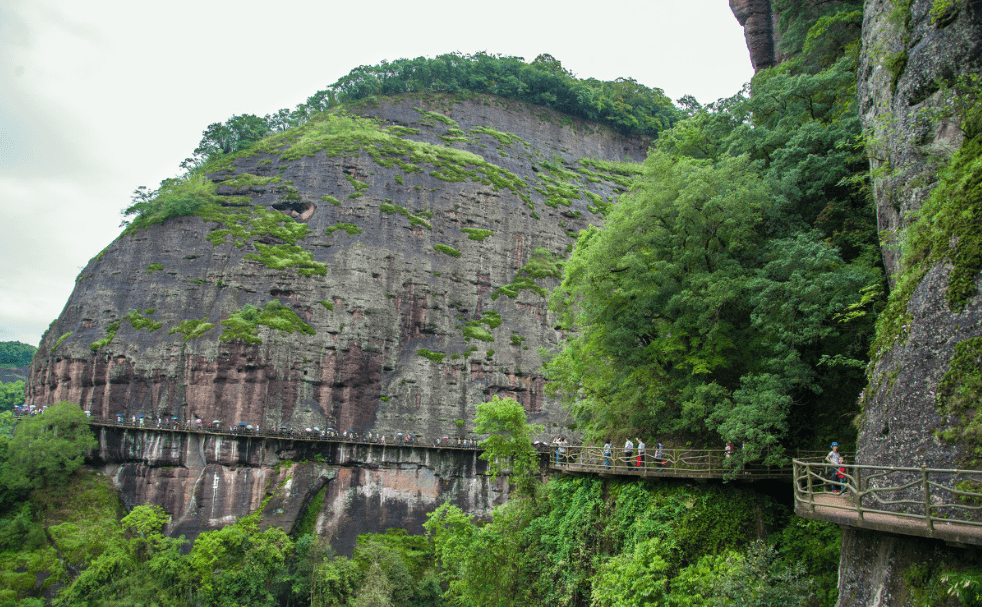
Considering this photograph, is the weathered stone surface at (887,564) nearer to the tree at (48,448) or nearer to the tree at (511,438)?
the tree at (511,438)

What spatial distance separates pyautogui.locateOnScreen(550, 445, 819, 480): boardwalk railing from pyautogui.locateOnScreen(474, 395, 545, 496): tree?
6.83 feet

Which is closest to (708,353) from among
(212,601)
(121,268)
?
(212,601)

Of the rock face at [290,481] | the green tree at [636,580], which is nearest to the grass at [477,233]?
the rock face at [290,481]

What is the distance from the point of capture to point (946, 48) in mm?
13930

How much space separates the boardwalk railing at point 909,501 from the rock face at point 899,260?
335 millimetres

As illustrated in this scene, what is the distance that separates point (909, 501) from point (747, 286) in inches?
373

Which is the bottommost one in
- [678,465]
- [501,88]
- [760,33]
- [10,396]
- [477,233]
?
[10,396]

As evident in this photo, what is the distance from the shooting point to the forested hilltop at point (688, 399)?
54.7 ft

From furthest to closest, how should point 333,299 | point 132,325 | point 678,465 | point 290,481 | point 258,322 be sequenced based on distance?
point 333,299 < point 132,325 < point 258,322 < point 290,481 < point 678,465

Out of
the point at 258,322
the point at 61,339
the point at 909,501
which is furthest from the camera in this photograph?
the point at 61,339

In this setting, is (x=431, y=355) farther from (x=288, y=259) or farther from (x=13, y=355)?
(x=13, y=355)

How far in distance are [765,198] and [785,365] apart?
616cm

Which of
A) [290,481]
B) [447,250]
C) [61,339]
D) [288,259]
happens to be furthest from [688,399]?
[61,339]

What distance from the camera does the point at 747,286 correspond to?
18188mm
